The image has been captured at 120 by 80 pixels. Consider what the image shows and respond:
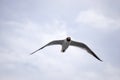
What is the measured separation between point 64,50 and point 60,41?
3489 mm

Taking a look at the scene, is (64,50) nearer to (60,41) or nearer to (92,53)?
(60,41)

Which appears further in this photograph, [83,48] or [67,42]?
[83,48]

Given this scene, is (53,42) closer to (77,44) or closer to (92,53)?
(77,44)

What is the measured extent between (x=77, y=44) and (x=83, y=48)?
2.78 metres

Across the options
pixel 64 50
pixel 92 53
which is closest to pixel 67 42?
pixel 64 50

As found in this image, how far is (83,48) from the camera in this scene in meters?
97.9

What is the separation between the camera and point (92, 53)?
100250 millimetres

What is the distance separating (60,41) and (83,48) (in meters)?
8.45

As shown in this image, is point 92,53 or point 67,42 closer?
point 67,42

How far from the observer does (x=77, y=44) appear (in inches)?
3799

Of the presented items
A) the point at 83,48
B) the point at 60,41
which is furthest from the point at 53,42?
the point at 83,48

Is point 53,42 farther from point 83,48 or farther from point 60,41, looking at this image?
point 83,48

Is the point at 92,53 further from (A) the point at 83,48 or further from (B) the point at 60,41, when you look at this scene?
(B) the point at 60,41

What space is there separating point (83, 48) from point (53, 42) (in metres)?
9.95
